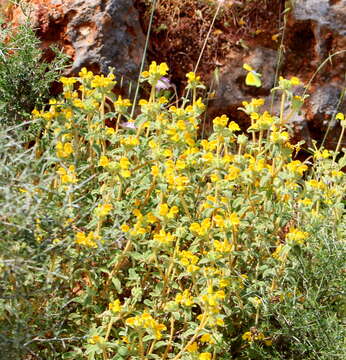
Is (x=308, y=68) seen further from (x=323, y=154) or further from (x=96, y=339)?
(x=96, y=339)

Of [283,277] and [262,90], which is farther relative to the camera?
[262,90]

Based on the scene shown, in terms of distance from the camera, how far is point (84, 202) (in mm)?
2852

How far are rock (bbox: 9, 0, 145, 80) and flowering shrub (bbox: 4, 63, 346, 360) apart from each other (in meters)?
0.91

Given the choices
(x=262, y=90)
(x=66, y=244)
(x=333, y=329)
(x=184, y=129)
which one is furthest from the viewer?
(x=262, y=90)

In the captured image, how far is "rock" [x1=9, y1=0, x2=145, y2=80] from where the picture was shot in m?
3.96

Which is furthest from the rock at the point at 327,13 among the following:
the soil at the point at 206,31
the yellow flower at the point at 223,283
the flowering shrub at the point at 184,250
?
the yellow flower at the point at 223,283

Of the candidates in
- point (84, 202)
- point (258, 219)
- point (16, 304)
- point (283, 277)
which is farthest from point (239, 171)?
point (16, 304)

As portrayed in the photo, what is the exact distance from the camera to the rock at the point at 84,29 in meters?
3.96

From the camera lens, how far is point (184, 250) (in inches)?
109

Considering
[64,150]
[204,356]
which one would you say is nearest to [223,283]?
[204,356]

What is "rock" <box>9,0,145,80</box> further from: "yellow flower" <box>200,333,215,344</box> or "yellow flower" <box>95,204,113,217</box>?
"yellow flower" <box>200,333,215,344</box>

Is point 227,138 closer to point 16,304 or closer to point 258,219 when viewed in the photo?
point 258,219

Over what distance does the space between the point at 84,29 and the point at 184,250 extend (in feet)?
5.57

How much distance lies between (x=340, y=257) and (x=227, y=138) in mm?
637
